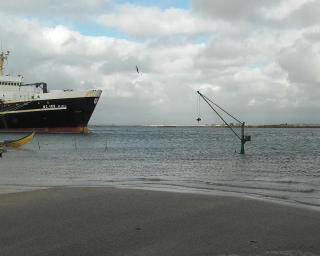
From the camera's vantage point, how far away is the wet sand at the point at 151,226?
7867 mm

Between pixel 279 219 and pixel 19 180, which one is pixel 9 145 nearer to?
pixel 19 180

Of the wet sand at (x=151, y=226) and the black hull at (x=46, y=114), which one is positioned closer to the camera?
the wet sand at (x=151, y=226)

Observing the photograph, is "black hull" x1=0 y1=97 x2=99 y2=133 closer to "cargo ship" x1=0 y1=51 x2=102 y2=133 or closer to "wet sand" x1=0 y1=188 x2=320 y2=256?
"cargo ship" x1=0 y1=51 x2=102 y2=133

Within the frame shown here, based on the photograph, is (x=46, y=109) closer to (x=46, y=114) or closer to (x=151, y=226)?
(x=46, y=114)

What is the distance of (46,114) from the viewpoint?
7969 cm

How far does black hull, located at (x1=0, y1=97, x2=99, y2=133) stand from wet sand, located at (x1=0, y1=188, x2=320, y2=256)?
67.5 m

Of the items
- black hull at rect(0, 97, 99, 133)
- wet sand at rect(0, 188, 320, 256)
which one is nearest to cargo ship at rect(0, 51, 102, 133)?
black hull at rect(0, 97, 99, 133)

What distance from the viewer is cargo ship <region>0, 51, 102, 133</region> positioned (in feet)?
261

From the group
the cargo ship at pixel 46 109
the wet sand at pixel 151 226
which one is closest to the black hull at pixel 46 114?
the cargo ship at pixel 46 109

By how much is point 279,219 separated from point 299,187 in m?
9.33

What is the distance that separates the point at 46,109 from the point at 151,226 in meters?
72.3

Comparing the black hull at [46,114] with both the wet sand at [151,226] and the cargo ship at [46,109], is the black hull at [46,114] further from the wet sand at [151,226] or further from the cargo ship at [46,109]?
the wet sand at [151,226]

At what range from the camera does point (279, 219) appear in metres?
A: 10.6

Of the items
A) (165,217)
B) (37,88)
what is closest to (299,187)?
(165,217)
